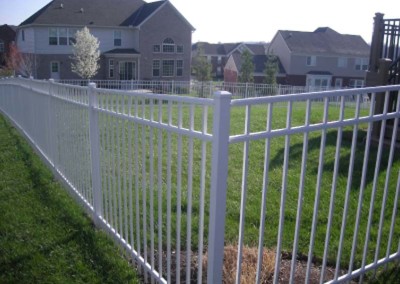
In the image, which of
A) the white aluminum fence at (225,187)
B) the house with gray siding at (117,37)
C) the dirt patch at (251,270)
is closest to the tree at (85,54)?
the house with gray siding at (117,37)

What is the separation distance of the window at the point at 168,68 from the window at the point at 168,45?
978 mm

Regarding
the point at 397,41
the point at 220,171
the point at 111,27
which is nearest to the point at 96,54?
the point at 111,27

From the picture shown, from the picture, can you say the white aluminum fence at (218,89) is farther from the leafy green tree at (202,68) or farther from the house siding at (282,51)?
the house siding at (282,51)

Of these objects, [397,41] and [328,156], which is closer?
[328,156]

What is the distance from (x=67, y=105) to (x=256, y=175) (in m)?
2.99

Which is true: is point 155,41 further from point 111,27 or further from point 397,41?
point 397,41

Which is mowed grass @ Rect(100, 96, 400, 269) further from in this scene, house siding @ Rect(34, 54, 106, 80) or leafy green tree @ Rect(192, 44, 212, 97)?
leafy green tree @ Rect(192, 44, 212, 97)

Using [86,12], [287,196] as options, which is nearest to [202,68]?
[86,12]

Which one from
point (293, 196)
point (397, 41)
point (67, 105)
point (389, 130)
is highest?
point (397, 41)

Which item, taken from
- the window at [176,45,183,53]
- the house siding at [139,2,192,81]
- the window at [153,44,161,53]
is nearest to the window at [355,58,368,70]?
the house siding at [139,2,192,81]

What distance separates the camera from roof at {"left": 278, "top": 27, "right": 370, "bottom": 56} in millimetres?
42156

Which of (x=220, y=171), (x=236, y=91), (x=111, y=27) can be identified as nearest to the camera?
(x=220, y=171)

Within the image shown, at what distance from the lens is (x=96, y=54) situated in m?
32.1

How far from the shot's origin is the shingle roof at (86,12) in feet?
106
